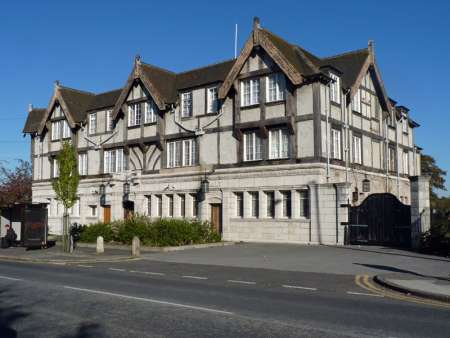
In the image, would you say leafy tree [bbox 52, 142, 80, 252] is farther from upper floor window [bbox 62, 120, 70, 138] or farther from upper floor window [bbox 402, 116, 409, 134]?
upper floor window [bbox 402, 116, 409, 134]

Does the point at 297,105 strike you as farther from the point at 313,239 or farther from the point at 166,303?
the point at 166,303


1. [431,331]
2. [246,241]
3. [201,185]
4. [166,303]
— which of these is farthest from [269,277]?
[201,185]

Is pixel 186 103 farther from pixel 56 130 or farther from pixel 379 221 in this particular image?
pixel 56 130

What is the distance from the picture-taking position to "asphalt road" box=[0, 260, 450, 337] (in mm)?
7664

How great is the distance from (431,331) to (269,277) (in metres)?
7.41

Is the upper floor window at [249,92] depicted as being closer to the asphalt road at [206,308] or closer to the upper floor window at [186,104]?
the upper floor window at [186,104]

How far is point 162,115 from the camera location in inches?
1297

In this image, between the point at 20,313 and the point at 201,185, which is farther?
the point at 201,185

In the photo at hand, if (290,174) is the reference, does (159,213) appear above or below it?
below

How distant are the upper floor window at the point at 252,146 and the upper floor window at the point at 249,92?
1700 mm

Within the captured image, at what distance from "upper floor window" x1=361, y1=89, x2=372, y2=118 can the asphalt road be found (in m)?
17.8

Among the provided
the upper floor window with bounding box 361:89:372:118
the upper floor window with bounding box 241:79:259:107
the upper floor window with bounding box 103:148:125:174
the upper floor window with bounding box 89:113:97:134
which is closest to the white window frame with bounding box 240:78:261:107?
the upper floor window with bounding box 241:79:259:107

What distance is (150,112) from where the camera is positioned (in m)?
33.9

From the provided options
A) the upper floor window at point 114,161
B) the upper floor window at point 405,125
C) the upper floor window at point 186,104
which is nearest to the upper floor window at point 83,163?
the upper floor window at point 114,161
